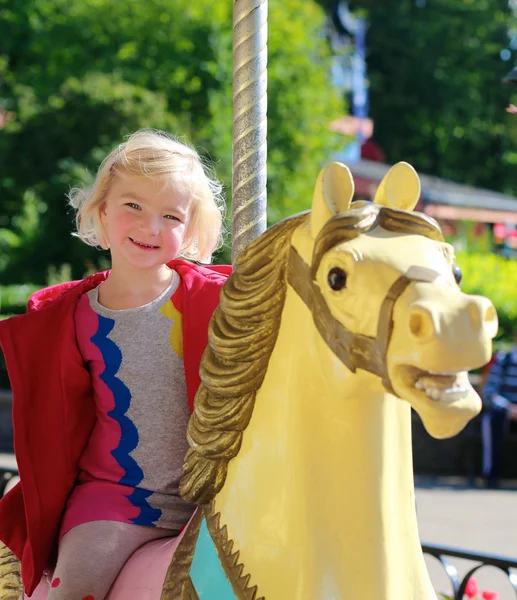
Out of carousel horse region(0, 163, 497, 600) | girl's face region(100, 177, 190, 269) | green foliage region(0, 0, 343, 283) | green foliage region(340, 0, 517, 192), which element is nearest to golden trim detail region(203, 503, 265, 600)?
carousel horse region(0, 163, 497, 600)

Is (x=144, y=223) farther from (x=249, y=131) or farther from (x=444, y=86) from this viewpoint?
(x=444, y=86)

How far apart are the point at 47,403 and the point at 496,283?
40.8ft

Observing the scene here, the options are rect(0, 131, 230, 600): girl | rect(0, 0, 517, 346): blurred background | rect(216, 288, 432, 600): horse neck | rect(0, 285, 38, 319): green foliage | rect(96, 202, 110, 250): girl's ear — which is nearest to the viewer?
rect(216, 288, 432, 600): horse neck

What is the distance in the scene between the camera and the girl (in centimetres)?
212

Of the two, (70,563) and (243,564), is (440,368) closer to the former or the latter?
(243,564)

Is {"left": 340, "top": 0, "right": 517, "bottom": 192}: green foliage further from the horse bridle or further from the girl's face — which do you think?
the horse bridle

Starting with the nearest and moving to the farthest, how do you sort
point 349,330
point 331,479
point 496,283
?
1. point 349,330
2. point 331,479
3. point 496,283

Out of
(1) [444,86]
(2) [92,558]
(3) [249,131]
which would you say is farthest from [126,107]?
(1) [444,86]

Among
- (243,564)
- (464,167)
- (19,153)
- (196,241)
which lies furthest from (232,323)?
(464,167)

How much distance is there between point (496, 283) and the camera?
14.0m

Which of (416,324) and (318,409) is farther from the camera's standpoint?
(318,409)

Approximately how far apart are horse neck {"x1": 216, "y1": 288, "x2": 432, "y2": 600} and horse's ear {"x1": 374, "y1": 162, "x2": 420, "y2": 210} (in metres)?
0.25

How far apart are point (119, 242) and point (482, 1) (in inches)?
1324

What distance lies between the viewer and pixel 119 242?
2158 mm
